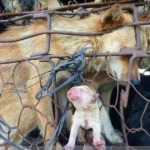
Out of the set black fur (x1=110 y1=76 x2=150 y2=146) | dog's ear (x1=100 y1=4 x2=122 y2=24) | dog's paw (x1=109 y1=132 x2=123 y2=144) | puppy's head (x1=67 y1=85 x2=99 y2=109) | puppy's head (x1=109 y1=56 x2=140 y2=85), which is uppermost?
dog's ear (x1=100 y1=4 x2=122 y2=24)

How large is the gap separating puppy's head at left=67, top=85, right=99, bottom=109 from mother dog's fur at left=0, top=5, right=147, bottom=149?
0.43 m

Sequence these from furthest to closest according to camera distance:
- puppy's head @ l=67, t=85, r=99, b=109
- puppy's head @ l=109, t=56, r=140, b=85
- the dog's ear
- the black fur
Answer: the black fur
puppy's head @ l=109, t=56, r=140, b=85
the dog's ear
puppy's head @ l=67, t=85, r=99, b=109

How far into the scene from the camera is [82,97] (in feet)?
4.59

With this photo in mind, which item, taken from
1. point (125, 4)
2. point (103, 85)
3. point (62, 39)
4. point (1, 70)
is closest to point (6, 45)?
point (1, 70)

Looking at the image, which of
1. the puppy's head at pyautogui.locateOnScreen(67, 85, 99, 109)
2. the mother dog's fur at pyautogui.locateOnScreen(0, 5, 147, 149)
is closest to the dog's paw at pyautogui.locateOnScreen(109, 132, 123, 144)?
the mother dog's fur at pyautogui.locateOnScreen(0, 5, 147, 149)

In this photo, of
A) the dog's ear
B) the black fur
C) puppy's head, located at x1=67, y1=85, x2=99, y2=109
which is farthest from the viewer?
the black fur

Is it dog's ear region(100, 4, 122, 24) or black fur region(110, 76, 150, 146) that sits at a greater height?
dog's ear region(100, 4, 122, 24)

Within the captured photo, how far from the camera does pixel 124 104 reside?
147 cm

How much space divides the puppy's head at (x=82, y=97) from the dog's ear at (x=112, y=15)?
17.6 inches

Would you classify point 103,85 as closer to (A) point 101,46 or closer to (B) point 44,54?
(A) point 101,46

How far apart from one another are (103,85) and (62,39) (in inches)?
17.1

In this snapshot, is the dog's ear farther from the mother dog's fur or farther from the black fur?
the black fur

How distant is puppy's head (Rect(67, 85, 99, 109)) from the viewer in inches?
54.4

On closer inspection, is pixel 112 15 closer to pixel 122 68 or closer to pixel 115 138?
pixel 122 68
